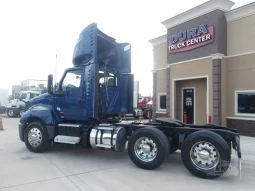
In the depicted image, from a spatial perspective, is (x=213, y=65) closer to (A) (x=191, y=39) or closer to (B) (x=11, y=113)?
(A) (x=191, y=39)

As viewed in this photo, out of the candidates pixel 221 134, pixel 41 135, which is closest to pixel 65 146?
pixel 41 135

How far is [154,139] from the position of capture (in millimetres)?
5438

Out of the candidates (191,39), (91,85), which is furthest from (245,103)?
(91,85)

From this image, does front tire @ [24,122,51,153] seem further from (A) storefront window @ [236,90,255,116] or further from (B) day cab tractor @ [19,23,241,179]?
(A) storefront window @ [236,90,255,116]

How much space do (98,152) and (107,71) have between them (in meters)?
2.55

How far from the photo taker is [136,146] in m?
5.71

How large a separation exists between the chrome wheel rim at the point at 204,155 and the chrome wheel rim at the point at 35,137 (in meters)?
4.44

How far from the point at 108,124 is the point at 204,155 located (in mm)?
2722

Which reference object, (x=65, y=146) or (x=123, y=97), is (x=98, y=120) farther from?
(x=65, y=146)

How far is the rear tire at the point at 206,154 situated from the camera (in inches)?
190

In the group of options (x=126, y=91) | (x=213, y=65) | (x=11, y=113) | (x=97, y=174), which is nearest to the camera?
(x=97, y=174)

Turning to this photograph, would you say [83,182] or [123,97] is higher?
[123,97]

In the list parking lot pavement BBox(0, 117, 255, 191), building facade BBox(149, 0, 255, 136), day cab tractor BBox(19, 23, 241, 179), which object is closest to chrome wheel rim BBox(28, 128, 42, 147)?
day cab tractor BBox(19, 23, 241, 179)

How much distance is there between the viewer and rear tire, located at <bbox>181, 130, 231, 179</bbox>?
4.82m
